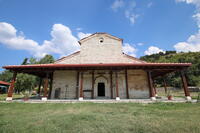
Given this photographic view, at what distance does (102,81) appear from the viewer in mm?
12195

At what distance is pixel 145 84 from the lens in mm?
12000

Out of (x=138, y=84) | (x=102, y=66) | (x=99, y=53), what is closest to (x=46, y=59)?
(x=99, y=53)

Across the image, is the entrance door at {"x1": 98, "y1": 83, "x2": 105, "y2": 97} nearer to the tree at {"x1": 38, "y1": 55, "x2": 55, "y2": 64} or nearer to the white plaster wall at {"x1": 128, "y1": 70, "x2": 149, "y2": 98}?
the white plaster wall at {"x1": 128, "y1": 70, "x2": 149, "y2": 98}

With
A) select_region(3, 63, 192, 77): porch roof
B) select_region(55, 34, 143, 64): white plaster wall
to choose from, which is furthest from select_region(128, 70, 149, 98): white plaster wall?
select_region(3, 63, 192, 77): porch roof

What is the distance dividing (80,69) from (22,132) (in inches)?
277

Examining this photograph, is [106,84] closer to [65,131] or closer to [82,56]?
[82,56]

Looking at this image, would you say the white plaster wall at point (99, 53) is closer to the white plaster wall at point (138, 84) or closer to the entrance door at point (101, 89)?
the white plaster wall at point (138, 84)

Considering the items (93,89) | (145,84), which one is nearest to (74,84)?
(93,89)

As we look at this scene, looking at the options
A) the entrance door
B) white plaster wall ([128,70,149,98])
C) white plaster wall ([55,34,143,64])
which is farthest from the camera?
white plaster wall ([55,34,143,64])

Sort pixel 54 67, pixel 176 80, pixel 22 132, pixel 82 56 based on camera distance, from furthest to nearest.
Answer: pixel 176 80, pixel 82 56, pixel 54 67, pixel 22 132

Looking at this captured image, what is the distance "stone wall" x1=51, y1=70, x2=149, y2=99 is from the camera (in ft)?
38.6

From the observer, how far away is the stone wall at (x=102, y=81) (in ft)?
38.6

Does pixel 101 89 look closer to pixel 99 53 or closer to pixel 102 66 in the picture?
pixel 102 66

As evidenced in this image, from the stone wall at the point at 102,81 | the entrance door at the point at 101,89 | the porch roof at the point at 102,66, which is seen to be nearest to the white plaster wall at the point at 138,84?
the stone wall at the point at 102,81
